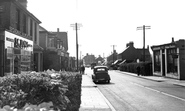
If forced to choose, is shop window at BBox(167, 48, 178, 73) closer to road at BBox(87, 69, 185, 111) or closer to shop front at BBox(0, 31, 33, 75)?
road at BBox(87, 69, 185, 111)

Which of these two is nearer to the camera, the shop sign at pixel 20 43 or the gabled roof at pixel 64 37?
the shop sign at pixel 20 43

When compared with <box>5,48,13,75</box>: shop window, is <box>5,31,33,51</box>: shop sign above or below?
above

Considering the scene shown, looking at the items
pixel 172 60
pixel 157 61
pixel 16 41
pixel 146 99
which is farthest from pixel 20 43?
pixel 157 61

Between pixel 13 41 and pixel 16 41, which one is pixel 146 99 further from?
pixel 16 41

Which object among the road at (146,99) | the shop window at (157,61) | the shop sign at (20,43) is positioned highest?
the shop sign at (20,43)

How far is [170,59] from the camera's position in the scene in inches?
1153

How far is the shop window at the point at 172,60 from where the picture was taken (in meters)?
27.4

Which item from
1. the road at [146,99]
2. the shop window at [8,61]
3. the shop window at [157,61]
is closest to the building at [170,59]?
the shop window at [157,61]

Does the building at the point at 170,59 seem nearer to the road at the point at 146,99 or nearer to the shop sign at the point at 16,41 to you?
the road at the point at 146,99

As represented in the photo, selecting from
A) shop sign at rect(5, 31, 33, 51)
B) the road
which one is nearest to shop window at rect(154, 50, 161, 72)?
the road

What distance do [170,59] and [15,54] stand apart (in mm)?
22458

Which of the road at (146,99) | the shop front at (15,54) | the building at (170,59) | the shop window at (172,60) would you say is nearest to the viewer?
the road at (146,99)

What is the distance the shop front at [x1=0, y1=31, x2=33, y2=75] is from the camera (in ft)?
46.4

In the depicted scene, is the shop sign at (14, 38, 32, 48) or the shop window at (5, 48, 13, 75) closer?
the shop window at (5, 48, 13, 75)
